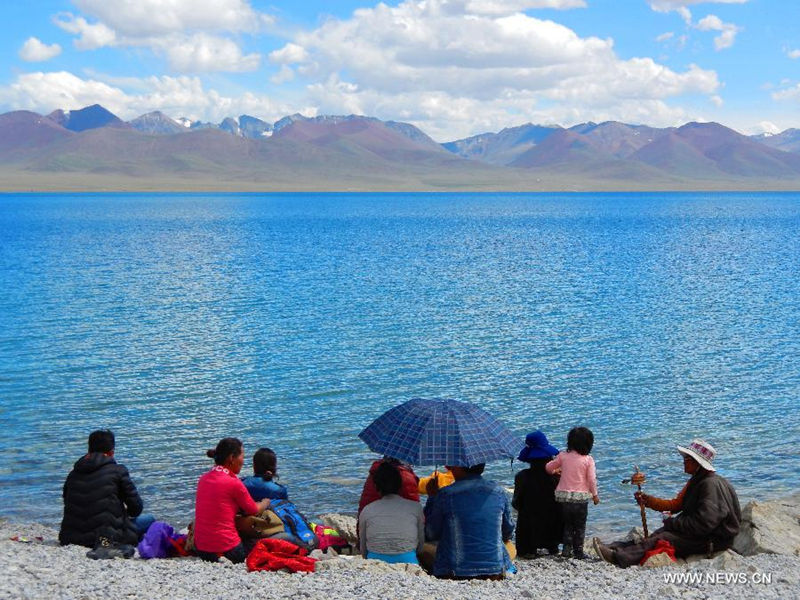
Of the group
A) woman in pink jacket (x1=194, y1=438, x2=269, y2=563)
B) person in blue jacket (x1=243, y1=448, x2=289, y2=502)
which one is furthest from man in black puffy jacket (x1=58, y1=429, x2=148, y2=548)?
person in blue jacket (x1=243, y1=448, x2=289, y2=502)

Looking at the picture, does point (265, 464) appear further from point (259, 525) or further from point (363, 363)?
point (363, 363)

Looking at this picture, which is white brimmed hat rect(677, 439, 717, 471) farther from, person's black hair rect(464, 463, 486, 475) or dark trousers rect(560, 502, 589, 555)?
person's black hair rect(464, 463, 486, 475)

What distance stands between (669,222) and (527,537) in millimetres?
113267

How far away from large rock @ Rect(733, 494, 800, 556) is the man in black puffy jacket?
6277 millimetres

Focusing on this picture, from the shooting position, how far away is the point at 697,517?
9.18 meters

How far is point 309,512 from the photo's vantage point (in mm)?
12852

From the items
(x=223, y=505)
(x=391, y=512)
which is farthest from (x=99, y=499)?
(x=391, y=512)

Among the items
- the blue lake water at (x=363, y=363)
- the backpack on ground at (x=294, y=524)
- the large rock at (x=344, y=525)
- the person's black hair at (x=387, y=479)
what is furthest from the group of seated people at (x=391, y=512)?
the blue lake water at (x=363, y=363)

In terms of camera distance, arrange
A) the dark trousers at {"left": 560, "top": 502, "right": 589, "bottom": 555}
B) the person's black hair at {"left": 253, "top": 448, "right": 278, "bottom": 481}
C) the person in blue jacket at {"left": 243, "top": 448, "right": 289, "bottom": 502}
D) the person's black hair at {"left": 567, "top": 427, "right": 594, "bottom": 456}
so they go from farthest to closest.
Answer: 1. the dark trousers at {"left": 560, "top": 502, "right": 589, "bottom": 555}
2. the person's black hair at {"left": 567, "top": 427, "right": 594, "bottom": 456}
3. the person in blue jacket at {"left": 243, "top": 448, "right": 289, "bottom": 502}
4. the person's black hair at {"left": 253, "top": 448, "right": 278, "bottom": 481}

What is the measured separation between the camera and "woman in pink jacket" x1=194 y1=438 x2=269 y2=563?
28.6 feet

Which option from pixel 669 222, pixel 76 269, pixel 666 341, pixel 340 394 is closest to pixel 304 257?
pixel 76 269

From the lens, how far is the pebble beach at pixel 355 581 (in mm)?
7376

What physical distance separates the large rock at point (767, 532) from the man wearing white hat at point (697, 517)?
383 mm

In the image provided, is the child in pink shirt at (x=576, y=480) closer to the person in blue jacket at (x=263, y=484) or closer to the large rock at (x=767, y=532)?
the large rock at (x=767, y=532)
